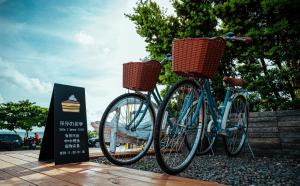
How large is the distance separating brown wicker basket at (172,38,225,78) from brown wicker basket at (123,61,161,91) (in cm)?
54

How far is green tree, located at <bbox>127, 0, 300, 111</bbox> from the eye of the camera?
13.8 feet

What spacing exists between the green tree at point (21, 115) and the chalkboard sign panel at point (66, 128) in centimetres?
3028

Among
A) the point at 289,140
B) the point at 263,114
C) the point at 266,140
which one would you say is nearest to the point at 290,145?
the point at 289,140

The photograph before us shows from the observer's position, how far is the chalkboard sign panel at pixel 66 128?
3.12m

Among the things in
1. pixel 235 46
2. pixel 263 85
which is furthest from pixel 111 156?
pixel 235 46

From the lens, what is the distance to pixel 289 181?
224cm

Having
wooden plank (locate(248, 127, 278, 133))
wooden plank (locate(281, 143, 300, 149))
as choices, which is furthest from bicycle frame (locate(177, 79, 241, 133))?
wooden plank (locate(281, 143, 300, 149))

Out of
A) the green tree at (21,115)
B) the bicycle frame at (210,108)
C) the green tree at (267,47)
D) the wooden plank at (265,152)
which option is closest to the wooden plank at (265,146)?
the wooden plank at (265,152)

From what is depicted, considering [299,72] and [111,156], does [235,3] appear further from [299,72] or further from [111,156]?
[111,156]

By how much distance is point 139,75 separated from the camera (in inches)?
117

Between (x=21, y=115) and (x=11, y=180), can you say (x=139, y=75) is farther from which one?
(x=21, y=115)

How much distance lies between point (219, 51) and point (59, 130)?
198 centimetres

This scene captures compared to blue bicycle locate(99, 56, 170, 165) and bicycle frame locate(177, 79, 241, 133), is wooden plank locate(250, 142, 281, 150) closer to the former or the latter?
bicycle frame locate(177, 79, 241, 133)

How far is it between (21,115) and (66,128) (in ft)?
104
